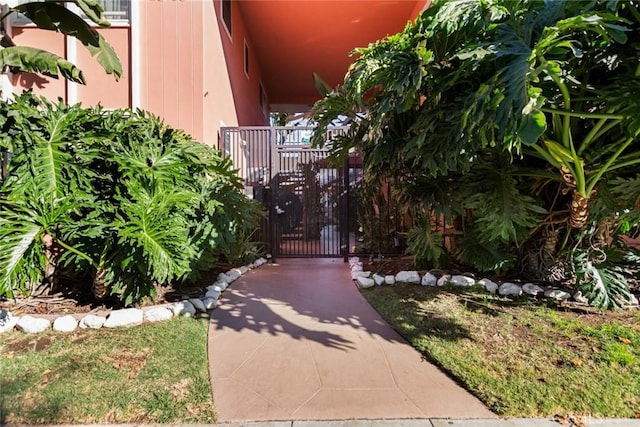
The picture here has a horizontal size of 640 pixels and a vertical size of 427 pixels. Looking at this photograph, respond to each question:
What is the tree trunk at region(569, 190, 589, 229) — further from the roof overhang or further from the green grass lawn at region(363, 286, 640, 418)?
the roof overhang

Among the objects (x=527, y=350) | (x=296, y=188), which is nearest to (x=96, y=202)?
(x=296, y=188)

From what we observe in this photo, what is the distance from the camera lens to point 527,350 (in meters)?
3.25

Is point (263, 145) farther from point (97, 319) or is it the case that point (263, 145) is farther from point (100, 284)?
point (97, 319)

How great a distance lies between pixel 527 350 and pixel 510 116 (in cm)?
223

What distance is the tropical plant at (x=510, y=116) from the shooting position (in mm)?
2684

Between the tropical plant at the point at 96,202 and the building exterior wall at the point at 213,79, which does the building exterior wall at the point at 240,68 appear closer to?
the building exterior wall at the point at 213,79

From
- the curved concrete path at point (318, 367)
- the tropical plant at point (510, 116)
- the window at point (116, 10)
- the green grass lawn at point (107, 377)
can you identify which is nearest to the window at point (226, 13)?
the window at point (116, 10)

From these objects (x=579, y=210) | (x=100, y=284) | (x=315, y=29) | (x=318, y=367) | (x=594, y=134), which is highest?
(x=315, y=29)

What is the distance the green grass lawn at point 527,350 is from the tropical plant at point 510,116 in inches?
25.1

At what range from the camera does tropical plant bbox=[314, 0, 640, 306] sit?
8.80 ft

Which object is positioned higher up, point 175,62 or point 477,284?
point 175,62

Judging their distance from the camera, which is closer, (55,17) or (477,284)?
(55,17)

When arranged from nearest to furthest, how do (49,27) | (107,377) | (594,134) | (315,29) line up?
(107,377), (594,134), (49,27), (315,29)

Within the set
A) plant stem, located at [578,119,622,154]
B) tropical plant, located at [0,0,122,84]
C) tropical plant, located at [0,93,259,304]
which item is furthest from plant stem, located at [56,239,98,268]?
plant stem, located at [578,119,622,154]
